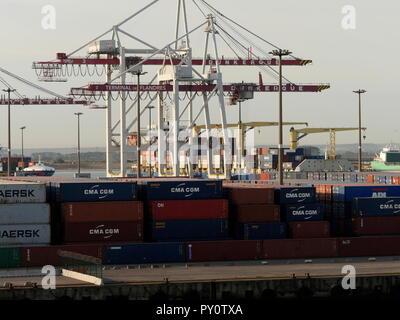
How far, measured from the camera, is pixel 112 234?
155 feet

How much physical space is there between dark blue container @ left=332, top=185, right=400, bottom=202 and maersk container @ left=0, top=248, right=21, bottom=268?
19611 mm

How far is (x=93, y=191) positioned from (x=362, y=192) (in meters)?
16.3

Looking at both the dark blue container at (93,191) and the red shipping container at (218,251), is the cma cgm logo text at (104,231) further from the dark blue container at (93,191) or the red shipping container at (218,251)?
the red shipping container at (218,251)

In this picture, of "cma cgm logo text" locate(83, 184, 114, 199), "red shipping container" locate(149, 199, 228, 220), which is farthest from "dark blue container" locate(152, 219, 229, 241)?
"cma cgm logo text" locate(83, 184, 114, 199)

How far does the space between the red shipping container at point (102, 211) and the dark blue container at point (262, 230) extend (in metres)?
6.00

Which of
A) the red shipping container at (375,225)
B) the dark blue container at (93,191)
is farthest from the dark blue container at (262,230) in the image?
the dark blue container at (93,191)

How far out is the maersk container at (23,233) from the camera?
46.1 metres

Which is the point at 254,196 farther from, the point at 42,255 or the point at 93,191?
the point at 42,255

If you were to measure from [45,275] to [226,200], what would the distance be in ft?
37.3

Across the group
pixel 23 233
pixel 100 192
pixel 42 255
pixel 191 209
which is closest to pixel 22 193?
pixel 23 233

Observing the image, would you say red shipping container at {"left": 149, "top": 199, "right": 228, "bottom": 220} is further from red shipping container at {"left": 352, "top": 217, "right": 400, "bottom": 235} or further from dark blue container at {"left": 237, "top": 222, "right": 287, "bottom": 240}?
red shipping container at {"left": 352, "top": 217, "right": 400, "bottom": 235}

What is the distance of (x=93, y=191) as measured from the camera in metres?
47.8

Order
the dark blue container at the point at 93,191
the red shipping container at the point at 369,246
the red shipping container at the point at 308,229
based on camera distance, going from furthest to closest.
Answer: the red shipping container at the point at 308,229 < the red shipping container at the point at 369,246 < the dark blue container at the point at 93,191
